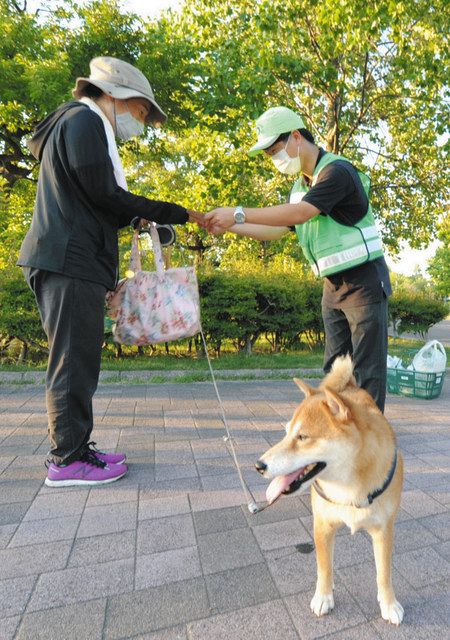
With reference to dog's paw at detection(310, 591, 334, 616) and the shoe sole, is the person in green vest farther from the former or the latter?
the shoe sole

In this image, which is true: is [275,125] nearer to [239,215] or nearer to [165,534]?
[239,215]

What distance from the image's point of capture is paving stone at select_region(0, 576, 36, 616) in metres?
1.66

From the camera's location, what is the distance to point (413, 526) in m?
2.32

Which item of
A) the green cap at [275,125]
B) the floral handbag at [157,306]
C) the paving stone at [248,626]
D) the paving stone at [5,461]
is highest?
the green cap at [275,125]

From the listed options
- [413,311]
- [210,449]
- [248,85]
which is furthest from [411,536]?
[413,311]

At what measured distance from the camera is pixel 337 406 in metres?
1.54

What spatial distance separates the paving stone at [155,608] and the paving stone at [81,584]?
84mm

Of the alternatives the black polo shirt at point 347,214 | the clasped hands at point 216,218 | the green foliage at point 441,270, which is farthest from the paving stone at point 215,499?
the green foliage at point 441,270

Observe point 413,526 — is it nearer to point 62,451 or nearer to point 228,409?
point 62,451

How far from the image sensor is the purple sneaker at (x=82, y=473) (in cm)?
268

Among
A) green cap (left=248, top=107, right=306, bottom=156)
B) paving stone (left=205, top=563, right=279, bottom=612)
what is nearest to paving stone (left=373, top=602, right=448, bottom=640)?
paving stone (left=205, top=563, right=279, bottom=612)

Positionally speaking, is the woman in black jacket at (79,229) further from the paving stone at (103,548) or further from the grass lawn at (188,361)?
the grass lawn at (188,361)

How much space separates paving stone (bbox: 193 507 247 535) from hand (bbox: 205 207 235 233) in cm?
189

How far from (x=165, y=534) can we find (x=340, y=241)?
2.11 meters
